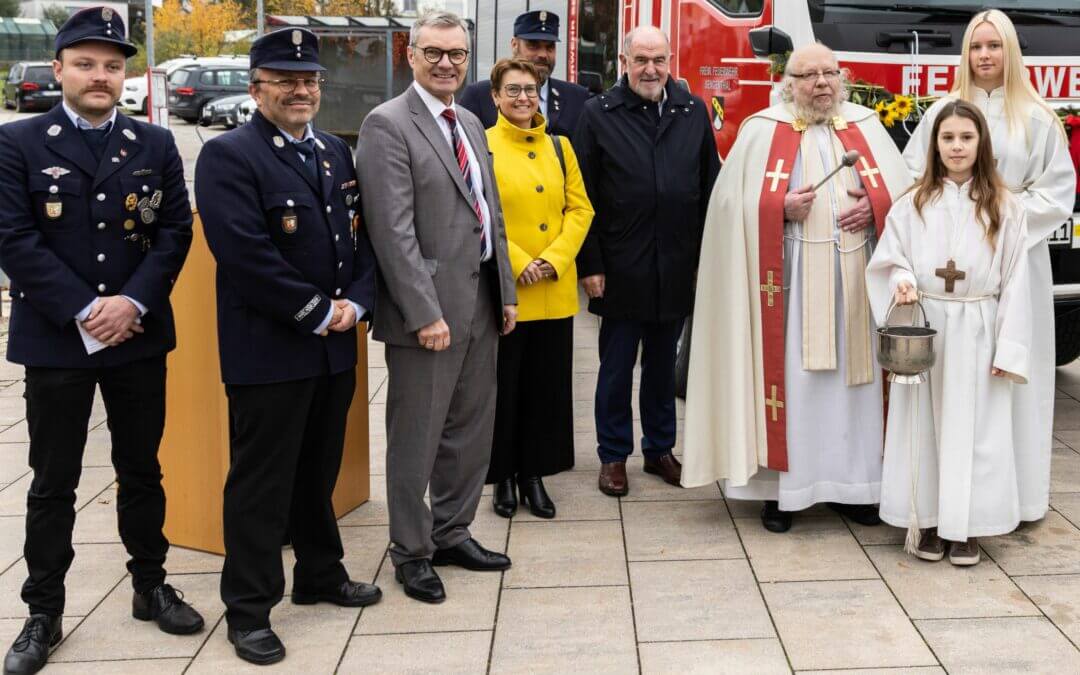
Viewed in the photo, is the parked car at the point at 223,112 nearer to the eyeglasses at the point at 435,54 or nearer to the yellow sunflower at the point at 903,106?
the yellow sunflower at the point at 903,106

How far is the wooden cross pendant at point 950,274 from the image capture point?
4422 mm

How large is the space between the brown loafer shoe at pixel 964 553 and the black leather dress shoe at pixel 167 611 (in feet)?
8.18

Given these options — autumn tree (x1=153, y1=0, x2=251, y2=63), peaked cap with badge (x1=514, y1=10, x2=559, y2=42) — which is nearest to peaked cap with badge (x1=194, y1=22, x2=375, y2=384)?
peaked cap with badge (x1=514, y1=10, x2=559, y2=42)

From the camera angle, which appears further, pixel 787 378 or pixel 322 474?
pixel 787 378

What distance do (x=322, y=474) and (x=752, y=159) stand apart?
197 cm

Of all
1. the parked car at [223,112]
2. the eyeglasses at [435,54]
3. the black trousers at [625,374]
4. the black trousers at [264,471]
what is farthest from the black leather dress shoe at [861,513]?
the parked car at [223,112]

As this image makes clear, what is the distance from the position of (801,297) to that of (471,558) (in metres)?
1.52

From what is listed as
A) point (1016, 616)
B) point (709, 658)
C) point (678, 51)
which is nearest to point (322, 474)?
point (709, 658)

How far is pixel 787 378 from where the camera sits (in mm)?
4824

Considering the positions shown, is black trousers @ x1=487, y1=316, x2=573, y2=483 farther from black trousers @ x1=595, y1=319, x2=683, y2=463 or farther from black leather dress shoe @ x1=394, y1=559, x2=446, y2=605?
black leather dress shoe @ x1=394, y1=559, x2=446, y2=605

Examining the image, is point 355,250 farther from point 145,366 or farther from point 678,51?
point 678,51

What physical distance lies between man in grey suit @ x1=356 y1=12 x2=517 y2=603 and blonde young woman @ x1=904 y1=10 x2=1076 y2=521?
5.65ft

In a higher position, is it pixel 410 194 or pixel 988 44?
pixel 988 44

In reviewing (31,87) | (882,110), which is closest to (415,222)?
(882,110)
